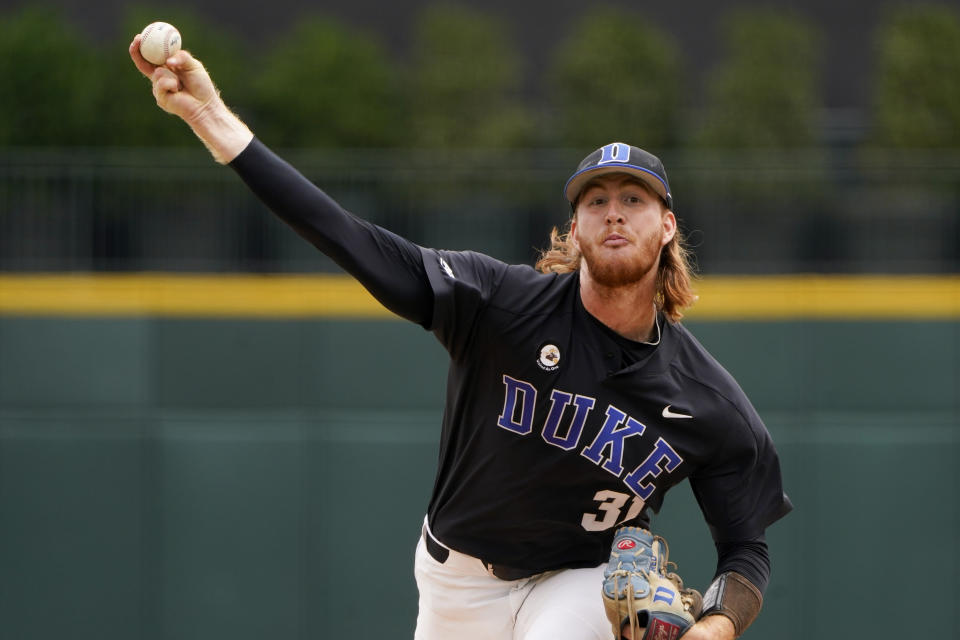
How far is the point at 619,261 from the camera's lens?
145 inches

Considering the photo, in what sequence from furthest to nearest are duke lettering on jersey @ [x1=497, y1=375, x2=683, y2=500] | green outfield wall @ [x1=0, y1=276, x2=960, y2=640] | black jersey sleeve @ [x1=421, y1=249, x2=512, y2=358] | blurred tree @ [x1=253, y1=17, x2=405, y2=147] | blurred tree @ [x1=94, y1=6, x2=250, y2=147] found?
blurred tree @ [x1=253, y1=17, x2=405, y2=147] < blurred tree @ [x1=94, y1=6, x2=250, y2=147] < green outfield wall @ [x1=0, y1=276, x2=960, y2=640] < duke lettering on jersey @ [x1=497, y1=375, x2=683, y2=500] < black jersey sleeve @ [x1=421, y1=249, x2=512, y2=358]

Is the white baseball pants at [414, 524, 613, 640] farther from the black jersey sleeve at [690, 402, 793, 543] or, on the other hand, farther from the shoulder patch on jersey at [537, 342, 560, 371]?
the shoulder patch on jersey at [537, 342, 560, 371]

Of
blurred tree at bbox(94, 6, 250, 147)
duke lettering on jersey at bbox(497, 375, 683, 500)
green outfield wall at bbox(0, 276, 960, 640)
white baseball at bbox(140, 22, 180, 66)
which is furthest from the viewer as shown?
blurred tree at bbox(94, 6, 250, 147)

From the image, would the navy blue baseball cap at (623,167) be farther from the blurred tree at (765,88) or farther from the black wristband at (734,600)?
the blurred tree at (765,88)

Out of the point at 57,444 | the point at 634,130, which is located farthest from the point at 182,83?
the point at 634,130

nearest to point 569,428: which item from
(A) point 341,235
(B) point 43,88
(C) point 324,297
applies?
(A) point 341,235

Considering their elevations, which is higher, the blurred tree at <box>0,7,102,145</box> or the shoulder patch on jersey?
the blurred tree at <box>0,7,102,145</box>

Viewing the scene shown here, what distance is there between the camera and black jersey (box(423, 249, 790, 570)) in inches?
151

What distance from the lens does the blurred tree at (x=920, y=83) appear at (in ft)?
36.5

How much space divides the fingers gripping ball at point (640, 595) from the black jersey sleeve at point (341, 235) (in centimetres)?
89

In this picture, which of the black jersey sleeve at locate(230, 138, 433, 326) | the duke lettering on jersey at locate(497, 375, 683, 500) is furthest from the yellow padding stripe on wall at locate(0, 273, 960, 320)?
the black jersey sleeve at locate(230, 138, 433, 326)

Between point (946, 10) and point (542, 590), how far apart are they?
9540 millimetres

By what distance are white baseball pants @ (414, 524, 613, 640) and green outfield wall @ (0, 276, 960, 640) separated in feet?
11.2

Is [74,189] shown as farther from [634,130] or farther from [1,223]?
[634,130]
